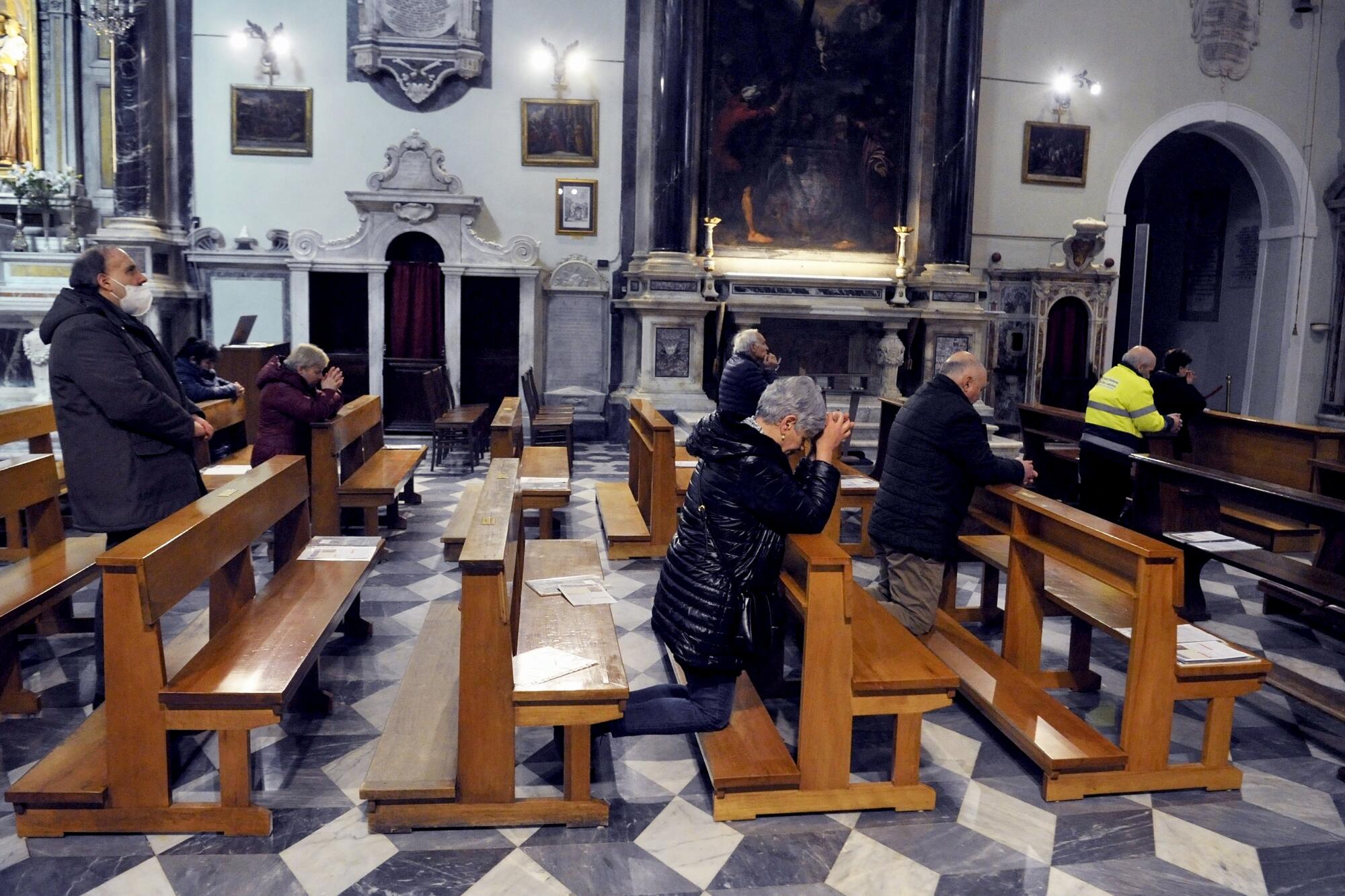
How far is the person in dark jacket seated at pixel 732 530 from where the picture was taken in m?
3.04

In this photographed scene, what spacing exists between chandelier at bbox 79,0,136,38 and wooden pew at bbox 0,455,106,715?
232 inches

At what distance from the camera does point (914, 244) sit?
37.8 ft

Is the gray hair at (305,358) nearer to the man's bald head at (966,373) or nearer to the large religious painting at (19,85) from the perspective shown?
the man's bald head at (966,373)

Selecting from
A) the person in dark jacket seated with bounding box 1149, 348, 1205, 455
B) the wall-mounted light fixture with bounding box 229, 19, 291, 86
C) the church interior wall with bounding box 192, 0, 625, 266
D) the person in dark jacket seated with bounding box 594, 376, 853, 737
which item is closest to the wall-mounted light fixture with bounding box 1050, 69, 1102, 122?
the church interior wall with bounding box 192, 0, 625, 266

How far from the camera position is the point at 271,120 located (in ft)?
34.4

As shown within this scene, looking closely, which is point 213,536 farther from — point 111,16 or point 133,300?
point 111,16

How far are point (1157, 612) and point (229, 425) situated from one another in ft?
21.1

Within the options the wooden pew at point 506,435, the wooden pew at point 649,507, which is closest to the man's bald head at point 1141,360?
the wooden pew at point 649,507

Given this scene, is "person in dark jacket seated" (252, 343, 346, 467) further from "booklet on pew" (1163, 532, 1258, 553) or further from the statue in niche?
the statue in niche

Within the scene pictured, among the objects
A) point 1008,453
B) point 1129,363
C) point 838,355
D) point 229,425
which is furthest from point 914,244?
point 229,425

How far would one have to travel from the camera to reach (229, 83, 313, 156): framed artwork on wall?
1045cm

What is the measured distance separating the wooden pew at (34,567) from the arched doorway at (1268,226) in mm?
10988

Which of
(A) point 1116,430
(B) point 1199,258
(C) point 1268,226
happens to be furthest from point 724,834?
(B) point 1199,258

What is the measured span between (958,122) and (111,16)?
8.22 meters
